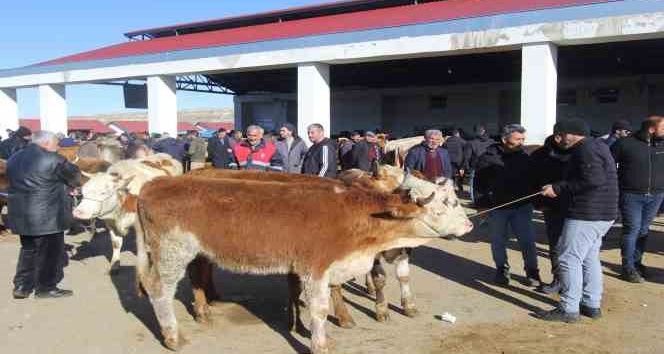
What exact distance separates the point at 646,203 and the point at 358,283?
11.9 feet

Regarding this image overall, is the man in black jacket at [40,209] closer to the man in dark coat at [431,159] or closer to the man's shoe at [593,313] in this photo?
the man in dark coat at [431,159]

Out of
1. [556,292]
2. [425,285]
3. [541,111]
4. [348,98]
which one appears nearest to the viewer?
[556,292]

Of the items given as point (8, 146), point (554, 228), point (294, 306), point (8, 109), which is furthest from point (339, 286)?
point (8, 109)

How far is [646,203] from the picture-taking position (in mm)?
7152

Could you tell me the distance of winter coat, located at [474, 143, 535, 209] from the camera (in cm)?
682

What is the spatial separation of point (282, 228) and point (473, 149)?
1024 centimetres

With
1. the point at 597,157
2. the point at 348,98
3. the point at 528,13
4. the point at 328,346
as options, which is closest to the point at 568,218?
the point at 597,157

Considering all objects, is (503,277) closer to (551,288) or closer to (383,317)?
(551,288)

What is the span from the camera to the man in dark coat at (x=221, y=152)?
43.9 feet

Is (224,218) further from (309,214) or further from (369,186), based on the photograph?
(369,186)

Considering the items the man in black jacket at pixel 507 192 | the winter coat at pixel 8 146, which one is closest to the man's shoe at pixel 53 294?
the man in black jacket at pixel 507 192

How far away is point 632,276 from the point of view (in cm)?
712

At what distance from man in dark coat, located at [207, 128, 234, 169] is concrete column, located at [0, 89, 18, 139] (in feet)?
44.8

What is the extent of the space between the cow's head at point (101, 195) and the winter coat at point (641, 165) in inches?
233
